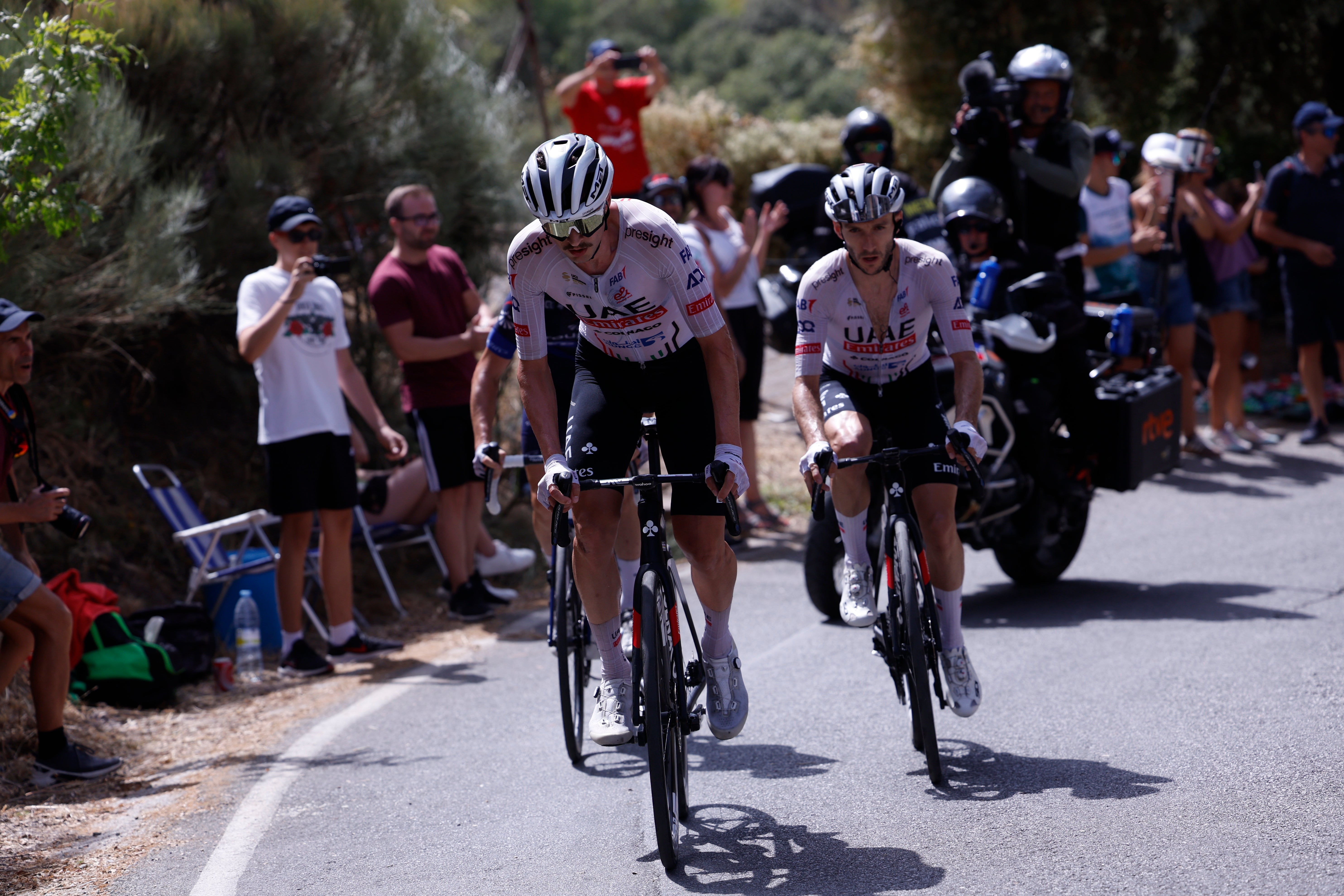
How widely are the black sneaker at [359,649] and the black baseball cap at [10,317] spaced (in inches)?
104

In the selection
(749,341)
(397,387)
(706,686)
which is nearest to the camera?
(706,686)

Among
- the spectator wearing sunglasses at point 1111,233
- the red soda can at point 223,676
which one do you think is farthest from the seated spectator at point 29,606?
the spectator wearing sunglasses at point 1111,233

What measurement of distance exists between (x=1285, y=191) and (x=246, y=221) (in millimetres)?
8397

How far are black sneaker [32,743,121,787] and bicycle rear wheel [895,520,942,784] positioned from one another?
3.50 meters

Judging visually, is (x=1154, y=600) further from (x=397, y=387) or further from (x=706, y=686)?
(x=397, y=387)

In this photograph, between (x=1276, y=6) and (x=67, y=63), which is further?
(x=1276, y=6)

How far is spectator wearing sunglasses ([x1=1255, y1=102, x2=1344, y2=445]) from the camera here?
11.5 meters

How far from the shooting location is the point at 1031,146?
873cm

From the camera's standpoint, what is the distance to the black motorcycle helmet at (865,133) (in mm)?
9117

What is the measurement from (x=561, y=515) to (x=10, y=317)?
8.48 ft

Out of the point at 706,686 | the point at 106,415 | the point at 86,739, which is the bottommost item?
the point at 86,739

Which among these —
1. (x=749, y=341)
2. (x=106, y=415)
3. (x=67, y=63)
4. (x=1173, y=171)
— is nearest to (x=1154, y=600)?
(x=749, y=341)

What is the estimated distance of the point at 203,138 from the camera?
1005 centimetres

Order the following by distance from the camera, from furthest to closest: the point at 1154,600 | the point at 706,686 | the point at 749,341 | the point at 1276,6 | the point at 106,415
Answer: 1. the point at 1276,6
2. the point at 749,341
3. the point at 106,415
4. the point at 1154,600
5. the point at 706,686
